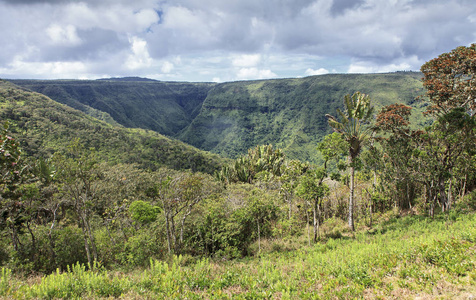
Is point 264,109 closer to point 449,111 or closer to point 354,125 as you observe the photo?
point 354,125

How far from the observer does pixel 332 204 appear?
14648 mm

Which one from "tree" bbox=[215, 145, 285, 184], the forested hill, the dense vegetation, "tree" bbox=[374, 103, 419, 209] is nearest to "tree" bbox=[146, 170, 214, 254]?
the dense vegetation

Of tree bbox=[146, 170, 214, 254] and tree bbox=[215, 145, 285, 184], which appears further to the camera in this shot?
tree bbox=[215, 145, 285, 184]

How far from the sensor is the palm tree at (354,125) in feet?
37.4

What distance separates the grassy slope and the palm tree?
3595 inches

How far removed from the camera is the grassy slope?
121 m

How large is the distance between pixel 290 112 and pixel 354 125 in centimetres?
15886

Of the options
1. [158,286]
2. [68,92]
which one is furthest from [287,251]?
[68,92]

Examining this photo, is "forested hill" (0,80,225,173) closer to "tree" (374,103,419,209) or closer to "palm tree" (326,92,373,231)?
"palm tree" (326,92,373,231)

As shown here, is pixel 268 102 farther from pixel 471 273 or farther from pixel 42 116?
pixel 471 273

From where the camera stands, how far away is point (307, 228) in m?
12.5

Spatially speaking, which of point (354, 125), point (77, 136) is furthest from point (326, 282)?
point (77, 136)

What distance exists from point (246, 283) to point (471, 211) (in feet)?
36.9

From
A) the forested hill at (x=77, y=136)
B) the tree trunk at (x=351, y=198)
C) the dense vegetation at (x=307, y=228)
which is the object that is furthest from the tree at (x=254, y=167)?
the forested hill at (x=77, y=136)
